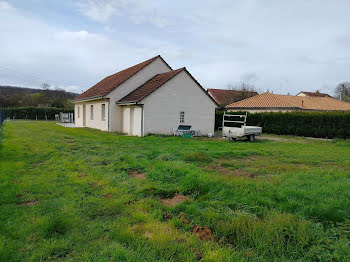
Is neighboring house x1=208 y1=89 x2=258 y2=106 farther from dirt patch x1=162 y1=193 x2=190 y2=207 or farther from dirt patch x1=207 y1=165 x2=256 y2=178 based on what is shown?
dirt patch x1=162 y1=193 x2=190 y2=207

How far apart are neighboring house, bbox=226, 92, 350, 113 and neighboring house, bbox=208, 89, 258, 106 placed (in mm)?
8022

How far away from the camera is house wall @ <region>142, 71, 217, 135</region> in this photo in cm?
1895

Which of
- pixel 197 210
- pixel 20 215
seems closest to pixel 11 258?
pixel 20 215

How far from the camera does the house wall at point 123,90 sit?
21.4 m

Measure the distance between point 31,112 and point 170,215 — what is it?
53315 mm

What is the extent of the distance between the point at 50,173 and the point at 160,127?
13.0m

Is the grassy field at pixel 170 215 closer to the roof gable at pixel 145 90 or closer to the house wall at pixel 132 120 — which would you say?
the house wall at pixel 132 120

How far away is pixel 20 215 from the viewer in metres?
4.05

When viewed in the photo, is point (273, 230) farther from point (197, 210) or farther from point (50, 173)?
point (50, 173)

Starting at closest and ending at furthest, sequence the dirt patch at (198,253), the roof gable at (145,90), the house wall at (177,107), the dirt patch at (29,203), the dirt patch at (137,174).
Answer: the dirt patch at (198,253) < the dirt patch at (29,203) < the dirt patch at (137,174) < the roof gable at (145,90) < the house wall at (177,107)

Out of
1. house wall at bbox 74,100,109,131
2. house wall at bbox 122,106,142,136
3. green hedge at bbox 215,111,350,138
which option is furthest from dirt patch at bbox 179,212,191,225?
green hedge at bbox 215,111,350,138

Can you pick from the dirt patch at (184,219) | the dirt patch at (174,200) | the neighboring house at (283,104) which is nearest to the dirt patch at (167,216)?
the dirt patch at (184,219)

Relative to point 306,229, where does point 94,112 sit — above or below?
above

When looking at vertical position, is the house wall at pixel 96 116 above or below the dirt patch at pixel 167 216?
above
